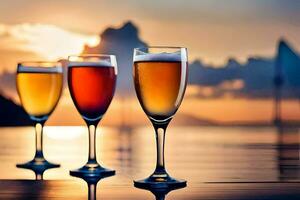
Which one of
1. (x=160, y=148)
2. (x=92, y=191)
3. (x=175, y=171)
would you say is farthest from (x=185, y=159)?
(x=92, y=191)

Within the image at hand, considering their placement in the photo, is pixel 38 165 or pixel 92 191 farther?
pixel 38 165

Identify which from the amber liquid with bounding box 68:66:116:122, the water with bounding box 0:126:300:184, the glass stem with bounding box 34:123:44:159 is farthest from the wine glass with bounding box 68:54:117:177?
the glass stem with bounding box 34:123:44:159

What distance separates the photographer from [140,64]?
5.50 feet

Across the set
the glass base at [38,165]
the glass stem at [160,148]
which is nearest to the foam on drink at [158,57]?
the glass stem at [160,148]

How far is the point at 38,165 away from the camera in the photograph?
215cm

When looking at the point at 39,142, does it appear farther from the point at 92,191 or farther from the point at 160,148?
the point at 92,191

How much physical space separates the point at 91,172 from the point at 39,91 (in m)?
0.54

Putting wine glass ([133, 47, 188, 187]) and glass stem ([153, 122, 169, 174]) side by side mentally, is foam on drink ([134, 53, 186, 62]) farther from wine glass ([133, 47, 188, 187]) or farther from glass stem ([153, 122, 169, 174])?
glass stem ([153, 122, 169, 174])

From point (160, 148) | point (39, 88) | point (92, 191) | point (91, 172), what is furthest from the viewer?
point (39, 88)

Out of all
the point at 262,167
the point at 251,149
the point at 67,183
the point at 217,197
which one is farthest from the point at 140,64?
the point at 251,149

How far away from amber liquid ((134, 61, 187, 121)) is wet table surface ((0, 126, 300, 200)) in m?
0.17

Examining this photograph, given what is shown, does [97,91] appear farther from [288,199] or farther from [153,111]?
[288,199]

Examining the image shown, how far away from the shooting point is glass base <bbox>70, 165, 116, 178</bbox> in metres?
1.79

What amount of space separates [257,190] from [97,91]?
663 mm
